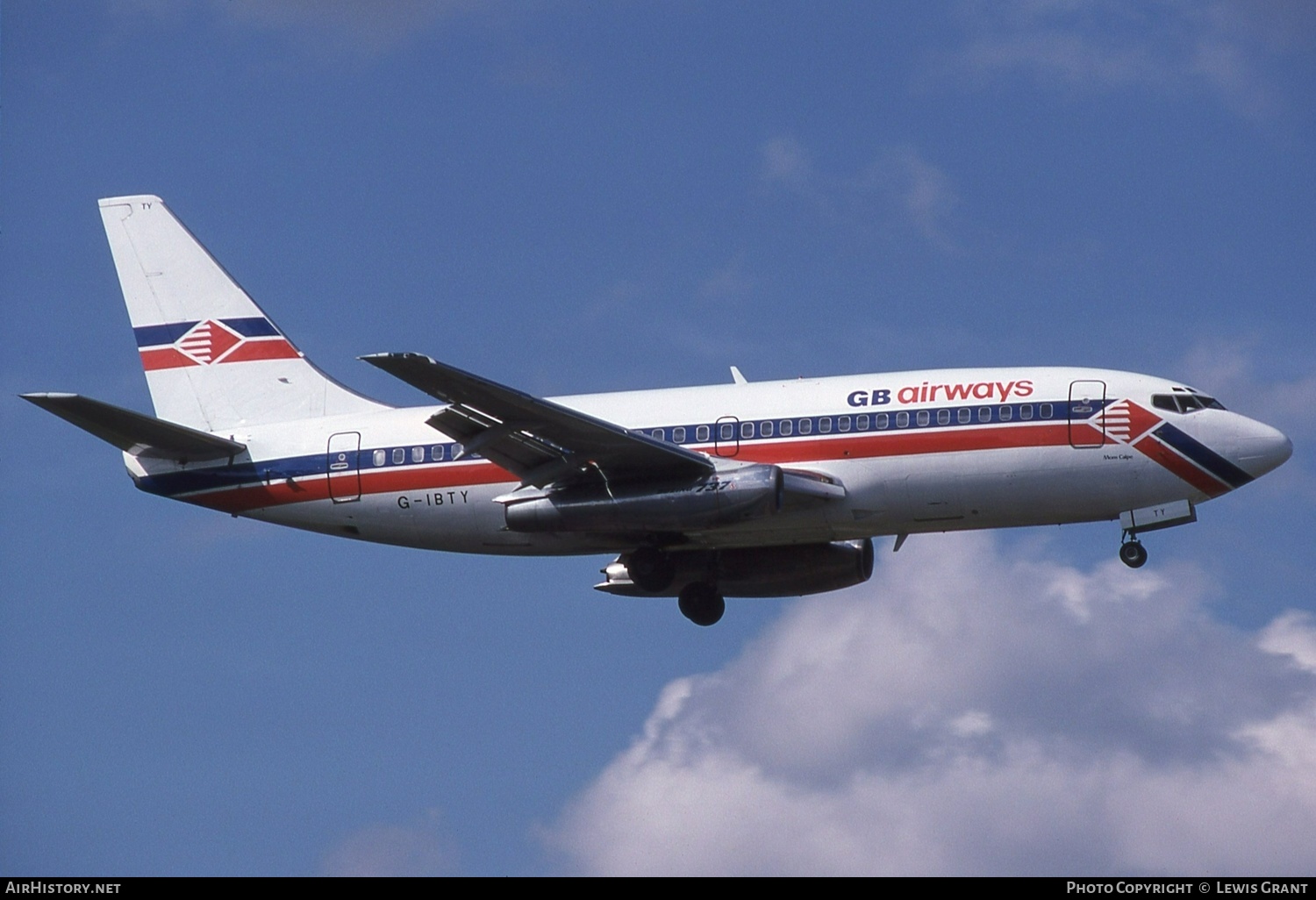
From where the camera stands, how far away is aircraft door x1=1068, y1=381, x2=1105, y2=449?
42.5 metres

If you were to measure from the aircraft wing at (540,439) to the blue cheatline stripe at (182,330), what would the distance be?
412 inches

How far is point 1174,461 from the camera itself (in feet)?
140

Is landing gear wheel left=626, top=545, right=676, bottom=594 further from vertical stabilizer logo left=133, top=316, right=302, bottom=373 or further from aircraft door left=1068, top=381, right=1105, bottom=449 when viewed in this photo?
vertical stabilizer logo left=133, top=316, right=302, bottom=373

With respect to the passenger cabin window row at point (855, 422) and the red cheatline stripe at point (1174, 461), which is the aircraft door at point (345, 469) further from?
the red cheatline stripe at point (1174, 461)

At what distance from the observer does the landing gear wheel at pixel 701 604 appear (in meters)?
48.7

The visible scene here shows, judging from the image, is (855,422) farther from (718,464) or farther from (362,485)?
(362,485)

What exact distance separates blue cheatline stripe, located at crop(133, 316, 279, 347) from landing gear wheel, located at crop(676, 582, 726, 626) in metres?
13.3

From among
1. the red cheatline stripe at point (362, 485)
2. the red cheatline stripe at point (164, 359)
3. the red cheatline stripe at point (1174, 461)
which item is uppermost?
the red cheatline stripe at point (164, 359)

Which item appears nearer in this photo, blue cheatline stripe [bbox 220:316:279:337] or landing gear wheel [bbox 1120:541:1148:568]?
landing gear wheel [bbox 1120:541:1148:568]

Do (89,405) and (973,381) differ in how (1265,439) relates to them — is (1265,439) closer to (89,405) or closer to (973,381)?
(973,381)

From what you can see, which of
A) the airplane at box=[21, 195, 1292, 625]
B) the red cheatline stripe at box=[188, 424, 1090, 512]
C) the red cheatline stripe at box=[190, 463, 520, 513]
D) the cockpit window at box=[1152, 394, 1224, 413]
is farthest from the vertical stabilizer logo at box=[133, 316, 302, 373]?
the cockpit window at box=[1152, 394, 1224, 413]

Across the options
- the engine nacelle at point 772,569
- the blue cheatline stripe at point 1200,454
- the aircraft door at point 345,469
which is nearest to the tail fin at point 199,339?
the aircraft door at point 345,469

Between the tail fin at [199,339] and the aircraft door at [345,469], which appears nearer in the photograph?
the aircraft door at [345,469]
